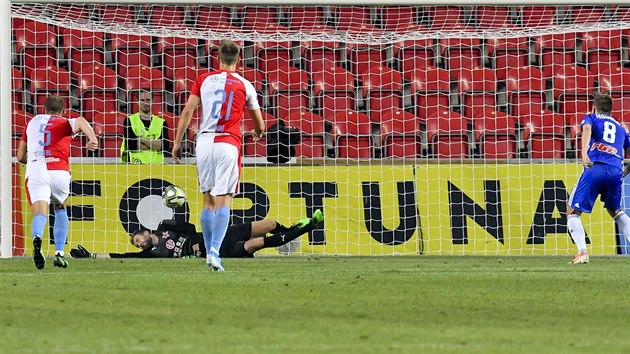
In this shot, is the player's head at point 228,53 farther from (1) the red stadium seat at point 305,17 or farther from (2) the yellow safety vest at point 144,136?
(1) the red stadium seat at point 305,17

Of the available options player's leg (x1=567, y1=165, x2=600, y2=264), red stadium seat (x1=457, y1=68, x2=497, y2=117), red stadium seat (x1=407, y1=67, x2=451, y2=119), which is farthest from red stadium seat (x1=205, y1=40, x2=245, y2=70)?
player's leg (x1=567, y1=165, x2=600, y2=264)

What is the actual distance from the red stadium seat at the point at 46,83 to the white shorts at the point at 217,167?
6.93 m

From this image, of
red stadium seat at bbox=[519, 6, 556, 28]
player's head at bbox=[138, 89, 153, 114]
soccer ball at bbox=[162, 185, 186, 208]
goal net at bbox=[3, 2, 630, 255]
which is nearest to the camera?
soccer ball at bbox=[162, 185, 186, 208]

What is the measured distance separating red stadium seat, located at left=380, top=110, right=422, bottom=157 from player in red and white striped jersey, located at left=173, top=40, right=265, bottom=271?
22.5ft

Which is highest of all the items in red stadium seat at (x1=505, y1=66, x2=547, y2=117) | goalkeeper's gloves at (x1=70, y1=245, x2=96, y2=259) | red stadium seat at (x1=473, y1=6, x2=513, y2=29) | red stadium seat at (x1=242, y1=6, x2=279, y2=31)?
red stadium seat at (x1=242, y1=6, x2=279, y2=31)

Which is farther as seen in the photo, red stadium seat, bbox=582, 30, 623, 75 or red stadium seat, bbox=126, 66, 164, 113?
red stadium seat, bbox=582, 30, 623, 75

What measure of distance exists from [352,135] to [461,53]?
2233mm

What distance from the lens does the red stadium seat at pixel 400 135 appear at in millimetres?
17078

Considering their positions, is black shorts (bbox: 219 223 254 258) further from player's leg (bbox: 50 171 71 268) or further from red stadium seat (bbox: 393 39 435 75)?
red stadium seat (bbox: 393 39 435 75)

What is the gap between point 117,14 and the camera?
1712 cm

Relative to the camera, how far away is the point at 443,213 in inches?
586

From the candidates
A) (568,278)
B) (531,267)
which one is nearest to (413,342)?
(568,278)

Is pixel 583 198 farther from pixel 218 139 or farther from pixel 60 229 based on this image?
pixel 60 229

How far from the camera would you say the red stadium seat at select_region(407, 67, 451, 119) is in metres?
17.5
